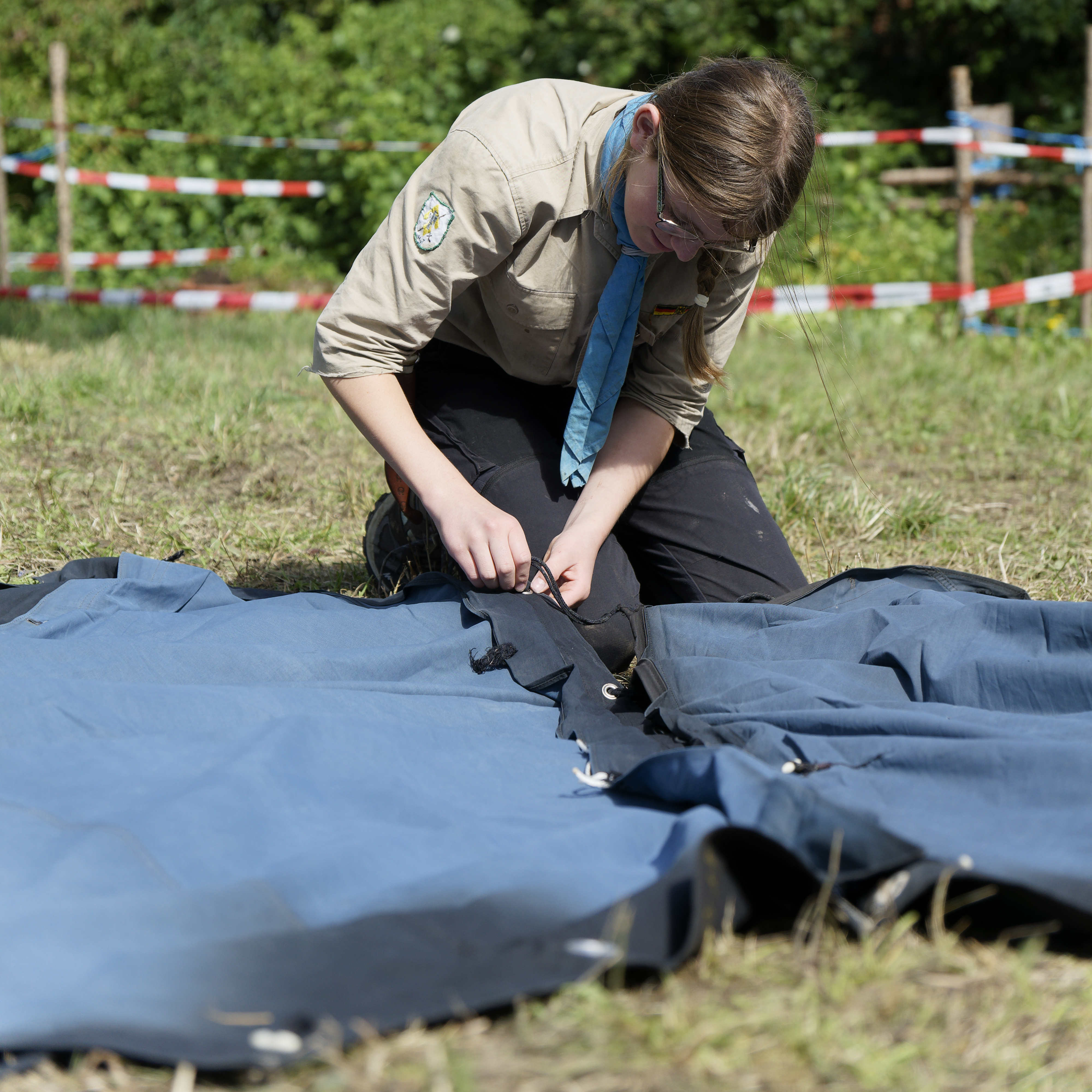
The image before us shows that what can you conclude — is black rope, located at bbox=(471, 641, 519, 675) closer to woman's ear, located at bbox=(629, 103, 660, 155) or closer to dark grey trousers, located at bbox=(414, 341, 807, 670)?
dark grey trousers, located at bbox=(414, 341, 807, 670)

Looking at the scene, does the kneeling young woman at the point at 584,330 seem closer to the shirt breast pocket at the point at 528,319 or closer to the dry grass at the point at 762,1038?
the shirt breast pocket at the point at 528,319

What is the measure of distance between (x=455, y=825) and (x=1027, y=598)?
127cm

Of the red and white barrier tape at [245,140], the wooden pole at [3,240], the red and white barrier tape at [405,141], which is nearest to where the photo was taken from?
the red and white barrier tape at [405,141]

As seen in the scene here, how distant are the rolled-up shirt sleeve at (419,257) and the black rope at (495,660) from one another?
63 cm

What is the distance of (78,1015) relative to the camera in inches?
43.6

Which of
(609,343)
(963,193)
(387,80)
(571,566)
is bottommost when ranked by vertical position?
(571,566)

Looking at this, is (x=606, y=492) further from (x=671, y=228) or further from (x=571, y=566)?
(x=671, y=228)

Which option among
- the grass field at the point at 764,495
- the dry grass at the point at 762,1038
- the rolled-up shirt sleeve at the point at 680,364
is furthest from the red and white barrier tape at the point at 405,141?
the dry grass at the point at 762,1038

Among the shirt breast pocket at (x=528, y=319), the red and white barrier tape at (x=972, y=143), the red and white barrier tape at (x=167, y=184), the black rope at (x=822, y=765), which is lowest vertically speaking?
the black rope at (x=822, y=765)

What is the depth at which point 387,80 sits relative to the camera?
9.98 m

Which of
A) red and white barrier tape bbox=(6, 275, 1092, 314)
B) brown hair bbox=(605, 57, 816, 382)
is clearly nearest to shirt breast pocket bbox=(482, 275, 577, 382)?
brown hair bbox=(605, 57, 816, 382)

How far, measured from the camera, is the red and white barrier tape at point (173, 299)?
22.1 ft

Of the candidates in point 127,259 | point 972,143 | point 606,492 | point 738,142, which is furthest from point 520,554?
point 127,259

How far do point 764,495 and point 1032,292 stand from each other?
12.4ft
